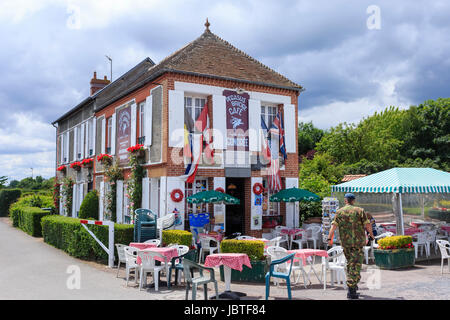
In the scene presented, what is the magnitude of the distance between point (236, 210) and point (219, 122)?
130 inches

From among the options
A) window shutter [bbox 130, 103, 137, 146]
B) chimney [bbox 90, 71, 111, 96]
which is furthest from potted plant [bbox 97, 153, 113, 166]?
chimney [bbox 90, 71, 111, 96]

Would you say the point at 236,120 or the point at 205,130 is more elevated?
the point at 236,120

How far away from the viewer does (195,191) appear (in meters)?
13.5

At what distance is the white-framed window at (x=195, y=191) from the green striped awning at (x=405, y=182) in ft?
14.9

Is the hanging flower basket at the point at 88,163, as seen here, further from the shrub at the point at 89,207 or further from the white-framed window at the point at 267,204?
the white-framed window at the point at 267,204

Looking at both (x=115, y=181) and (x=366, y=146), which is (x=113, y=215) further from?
(x=366, y=146)

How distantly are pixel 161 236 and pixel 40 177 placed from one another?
2935 inches

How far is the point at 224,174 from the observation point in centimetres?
1373

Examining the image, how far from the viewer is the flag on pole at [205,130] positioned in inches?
529

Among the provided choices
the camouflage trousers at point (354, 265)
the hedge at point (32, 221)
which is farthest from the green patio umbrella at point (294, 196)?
the hedge at point (32, 221)

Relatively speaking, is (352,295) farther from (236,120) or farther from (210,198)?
(236,120)

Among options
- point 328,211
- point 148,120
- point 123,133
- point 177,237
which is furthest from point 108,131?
point 328,211

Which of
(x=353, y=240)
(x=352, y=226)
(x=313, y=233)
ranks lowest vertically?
(x=313, y=233)
